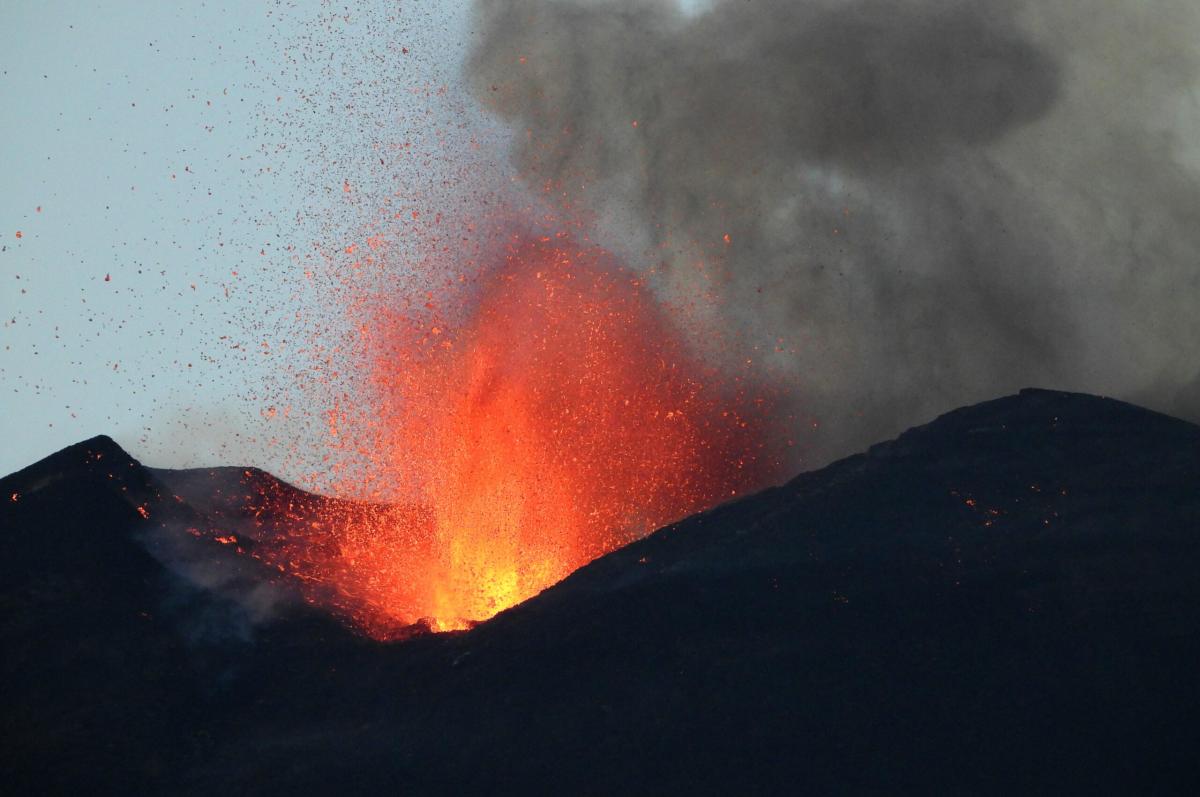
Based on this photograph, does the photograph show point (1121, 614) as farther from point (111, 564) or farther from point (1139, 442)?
point (111, 564)

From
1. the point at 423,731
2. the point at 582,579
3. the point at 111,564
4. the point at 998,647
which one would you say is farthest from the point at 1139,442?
the point at 111,564

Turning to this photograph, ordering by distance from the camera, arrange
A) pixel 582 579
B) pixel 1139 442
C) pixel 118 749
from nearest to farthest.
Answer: pixel 118 749
pixel 582 579
pixel 1139 442

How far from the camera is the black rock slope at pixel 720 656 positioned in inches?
614

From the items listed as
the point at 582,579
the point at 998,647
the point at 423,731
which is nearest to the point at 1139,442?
the point at 998,647

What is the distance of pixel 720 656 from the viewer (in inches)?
685

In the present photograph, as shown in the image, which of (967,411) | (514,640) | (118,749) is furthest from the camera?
(967,411)

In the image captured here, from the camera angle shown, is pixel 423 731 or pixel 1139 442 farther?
pixel 1139 442

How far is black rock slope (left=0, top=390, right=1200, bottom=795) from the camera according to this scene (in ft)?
51.1

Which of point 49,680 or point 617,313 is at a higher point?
point 617,313

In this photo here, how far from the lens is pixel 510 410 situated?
30891 millimetres

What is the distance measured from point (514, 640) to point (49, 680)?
6.37 metres

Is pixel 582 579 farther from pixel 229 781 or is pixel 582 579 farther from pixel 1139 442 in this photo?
pixel 1139 442

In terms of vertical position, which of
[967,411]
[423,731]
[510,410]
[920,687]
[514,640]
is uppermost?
[510,410]

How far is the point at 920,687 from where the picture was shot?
16.3 meters
